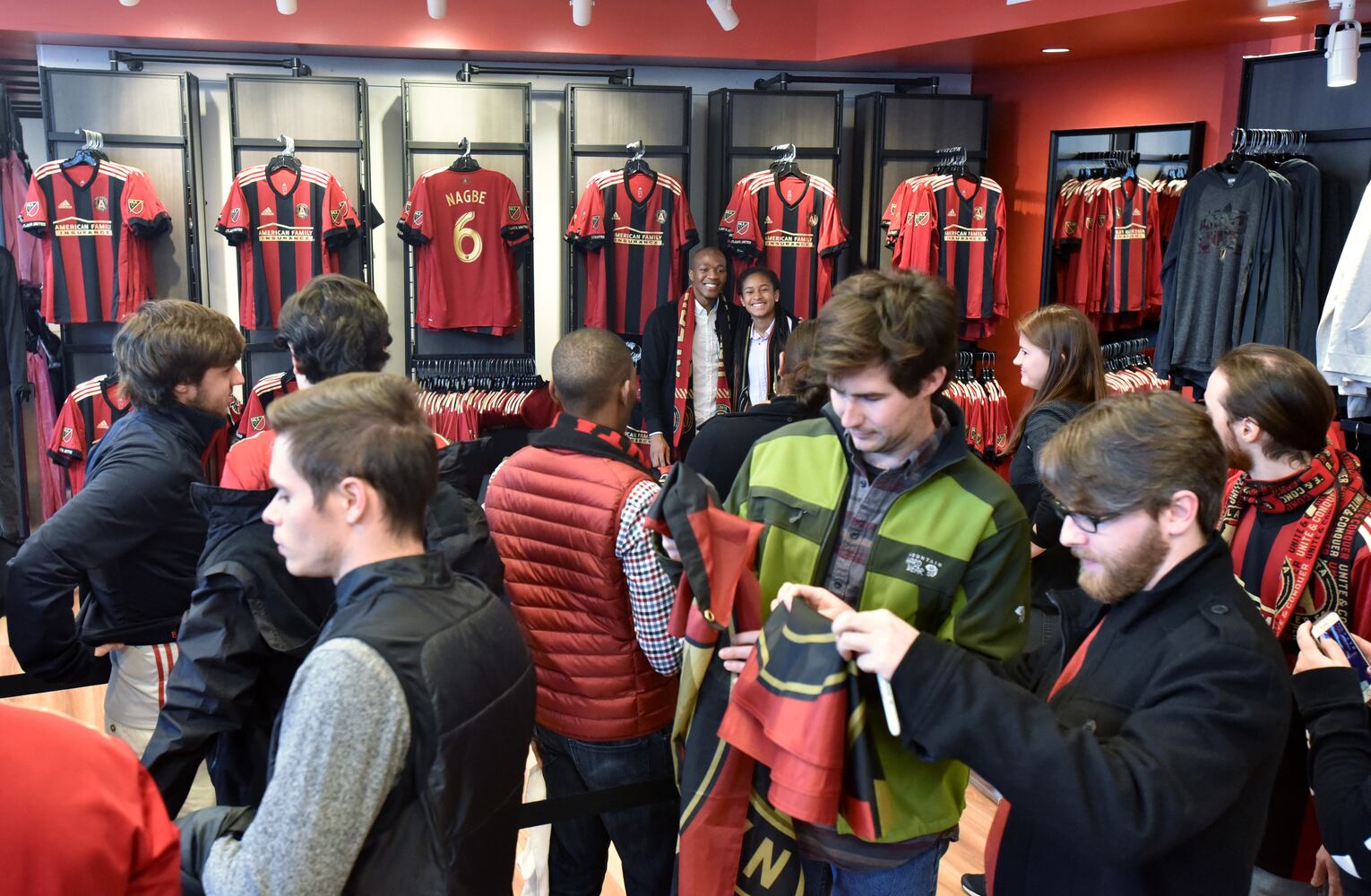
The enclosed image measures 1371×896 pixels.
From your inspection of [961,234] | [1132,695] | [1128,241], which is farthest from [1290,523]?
[961,234]

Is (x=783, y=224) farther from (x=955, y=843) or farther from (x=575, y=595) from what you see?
(x=575, y=595)

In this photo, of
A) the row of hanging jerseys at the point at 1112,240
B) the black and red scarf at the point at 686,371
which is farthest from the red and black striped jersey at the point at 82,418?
the row of hanging jerseys at the point at 1112,240

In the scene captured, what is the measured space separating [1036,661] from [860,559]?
1.93 ft

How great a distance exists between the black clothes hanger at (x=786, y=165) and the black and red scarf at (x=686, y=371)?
142 centimetres

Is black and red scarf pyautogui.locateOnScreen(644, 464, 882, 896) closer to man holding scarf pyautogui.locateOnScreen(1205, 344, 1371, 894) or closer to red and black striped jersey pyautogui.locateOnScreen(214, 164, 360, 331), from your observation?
man holding scarf pyautogui.locateOnScreen(1205, 344, 1371, 894)

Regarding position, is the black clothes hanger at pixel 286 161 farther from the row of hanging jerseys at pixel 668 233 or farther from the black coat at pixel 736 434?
the black coat at pixel 736 434

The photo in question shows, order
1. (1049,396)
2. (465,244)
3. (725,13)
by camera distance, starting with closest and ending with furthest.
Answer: (1049,396) < (725,13) < (465,244)

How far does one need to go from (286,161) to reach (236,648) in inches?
194

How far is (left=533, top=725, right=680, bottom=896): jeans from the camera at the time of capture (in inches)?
95.0

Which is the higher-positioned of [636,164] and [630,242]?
[636,164]

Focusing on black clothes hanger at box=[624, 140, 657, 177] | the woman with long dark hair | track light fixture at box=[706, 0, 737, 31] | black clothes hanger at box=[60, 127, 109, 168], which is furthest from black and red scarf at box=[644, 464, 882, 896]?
black clothes hanger at box=[60, 127, 109, 168]

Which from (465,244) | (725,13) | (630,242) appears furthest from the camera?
(630,242)

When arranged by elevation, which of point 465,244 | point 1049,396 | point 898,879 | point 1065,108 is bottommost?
point 898,879

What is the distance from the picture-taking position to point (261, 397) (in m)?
5.63
